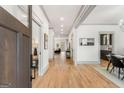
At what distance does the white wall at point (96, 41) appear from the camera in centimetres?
1005

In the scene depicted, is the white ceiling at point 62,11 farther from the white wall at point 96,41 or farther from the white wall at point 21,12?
the white wall at point 21,12

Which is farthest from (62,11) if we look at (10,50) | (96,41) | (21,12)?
(10,50)

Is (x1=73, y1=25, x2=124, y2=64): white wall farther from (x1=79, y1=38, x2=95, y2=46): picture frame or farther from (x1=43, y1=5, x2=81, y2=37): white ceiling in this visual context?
(x1=43, y1=5, x2=81, y2=37): white ceiling

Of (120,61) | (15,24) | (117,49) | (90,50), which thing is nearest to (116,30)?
(117,49)

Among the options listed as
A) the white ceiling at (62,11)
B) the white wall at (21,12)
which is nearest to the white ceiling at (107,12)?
the white ceiling at (62,11)

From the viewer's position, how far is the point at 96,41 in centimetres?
1012

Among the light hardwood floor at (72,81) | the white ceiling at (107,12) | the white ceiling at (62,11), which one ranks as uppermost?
the white ceiling at (62,11)

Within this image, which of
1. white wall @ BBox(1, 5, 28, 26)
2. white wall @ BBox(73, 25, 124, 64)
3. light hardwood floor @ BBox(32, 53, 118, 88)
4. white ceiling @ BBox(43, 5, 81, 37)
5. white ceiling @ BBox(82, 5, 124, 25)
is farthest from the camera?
white wall @ BBox(73, 25, 124, 64)

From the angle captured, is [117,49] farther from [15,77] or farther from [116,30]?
[15,77]

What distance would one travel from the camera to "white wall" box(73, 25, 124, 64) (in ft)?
33.0

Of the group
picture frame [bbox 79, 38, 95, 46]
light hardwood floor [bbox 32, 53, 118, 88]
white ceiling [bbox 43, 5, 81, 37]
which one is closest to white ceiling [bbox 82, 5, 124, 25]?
white ceiling [bbox 43, 5, 81, 37]

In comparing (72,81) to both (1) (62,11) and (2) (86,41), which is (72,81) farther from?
(2) (86,41)
